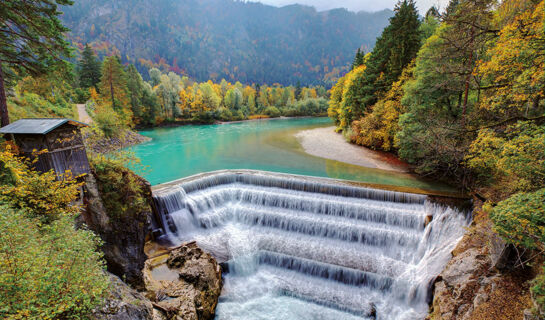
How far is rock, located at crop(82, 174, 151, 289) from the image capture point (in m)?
9.88

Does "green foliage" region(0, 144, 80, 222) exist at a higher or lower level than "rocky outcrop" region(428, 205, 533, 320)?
higher

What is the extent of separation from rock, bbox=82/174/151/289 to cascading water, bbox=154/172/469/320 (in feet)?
6.82

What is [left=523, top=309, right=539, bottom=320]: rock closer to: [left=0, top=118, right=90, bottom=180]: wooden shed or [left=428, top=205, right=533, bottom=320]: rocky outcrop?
[left=428, top=205, right=533, bottom=320]: rocky outcrop

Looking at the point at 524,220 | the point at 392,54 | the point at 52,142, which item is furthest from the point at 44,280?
the point at 392,54

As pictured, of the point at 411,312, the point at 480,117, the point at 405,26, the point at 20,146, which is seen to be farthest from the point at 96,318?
the point at 405,26

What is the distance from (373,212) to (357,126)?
17.4 meters

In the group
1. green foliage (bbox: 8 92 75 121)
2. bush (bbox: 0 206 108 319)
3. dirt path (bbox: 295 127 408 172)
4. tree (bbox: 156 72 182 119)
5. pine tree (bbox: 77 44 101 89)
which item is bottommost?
dirt path (bbox: 295 127 408 172)

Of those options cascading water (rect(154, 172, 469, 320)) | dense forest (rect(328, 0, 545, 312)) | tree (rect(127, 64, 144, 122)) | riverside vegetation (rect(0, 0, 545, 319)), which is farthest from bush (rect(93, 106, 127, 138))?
dense forest (rect(328, 0, 545, 312))

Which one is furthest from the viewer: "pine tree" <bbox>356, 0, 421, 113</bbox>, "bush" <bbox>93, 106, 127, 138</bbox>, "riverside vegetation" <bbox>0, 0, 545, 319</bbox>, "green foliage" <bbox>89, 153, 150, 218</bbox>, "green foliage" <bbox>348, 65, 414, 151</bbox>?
"pine tree" <bbox>356, 0, 421, 113</bbox>

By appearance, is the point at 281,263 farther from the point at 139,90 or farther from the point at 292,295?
the point at 139,90

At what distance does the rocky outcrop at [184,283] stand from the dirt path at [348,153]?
16.0 meters

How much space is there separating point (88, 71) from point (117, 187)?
45.0 metres

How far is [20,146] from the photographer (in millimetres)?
9039

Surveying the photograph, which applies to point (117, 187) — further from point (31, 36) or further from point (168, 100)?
point (168, 100)
